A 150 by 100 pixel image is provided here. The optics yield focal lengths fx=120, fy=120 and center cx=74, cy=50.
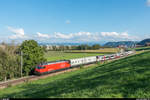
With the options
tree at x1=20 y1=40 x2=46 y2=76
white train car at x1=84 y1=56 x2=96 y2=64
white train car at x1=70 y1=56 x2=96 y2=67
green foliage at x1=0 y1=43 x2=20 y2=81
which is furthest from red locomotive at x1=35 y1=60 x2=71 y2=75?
white train car at x1=84 y1=56 x2=96 y2=64

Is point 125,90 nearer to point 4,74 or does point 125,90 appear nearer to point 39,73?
point 39,73

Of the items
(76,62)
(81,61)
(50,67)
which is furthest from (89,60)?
(50,67)

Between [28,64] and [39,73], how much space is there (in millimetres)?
6931

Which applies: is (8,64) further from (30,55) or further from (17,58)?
(30,55)

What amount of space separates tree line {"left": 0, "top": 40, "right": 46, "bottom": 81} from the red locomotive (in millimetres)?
5959

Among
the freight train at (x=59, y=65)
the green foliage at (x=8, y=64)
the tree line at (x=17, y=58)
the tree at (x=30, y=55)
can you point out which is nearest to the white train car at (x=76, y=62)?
the freight train at (x=59, y=65)

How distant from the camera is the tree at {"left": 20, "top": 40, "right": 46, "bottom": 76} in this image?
3678 cm

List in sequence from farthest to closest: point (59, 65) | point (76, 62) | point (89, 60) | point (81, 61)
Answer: point (89, 60) < point (81, 61) < point (76, 62) < point (59, 65)

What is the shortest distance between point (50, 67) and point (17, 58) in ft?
35.0

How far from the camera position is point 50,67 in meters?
34.7

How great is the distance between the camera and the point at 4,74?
3297 centimetres

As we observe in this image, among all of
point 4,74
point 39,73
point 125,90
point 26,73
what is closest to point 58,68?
point 39,73

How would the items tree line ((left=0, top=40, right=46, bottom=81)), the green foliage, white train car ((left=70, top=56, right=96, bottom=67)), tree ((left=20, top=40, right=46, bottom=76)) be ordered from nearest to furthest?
the green foliage < tree line ((left=0, top=40, right=46, bottom=81)) < tree ((left=20, top=40, right=46, bottom=76)) < white train car ((left=70, top=56, right=96, bottom=67))

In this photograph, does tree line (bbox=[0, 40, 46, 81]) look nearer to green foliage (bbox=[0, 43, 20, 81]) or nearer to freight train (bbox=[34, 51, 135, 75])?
green foliage (bbox=[0, 43, 20, 81])
